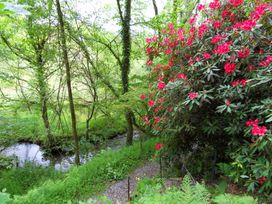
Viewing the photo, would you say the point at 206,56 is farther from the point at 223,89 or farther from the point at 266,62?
the point at 266,62

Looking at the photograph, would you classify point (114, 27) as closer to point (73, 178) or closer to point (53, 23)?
point (53, 23)

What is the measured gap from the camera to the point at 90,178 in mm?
4891

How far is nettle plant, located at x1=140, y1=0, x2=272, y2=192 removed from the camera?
2527 mm

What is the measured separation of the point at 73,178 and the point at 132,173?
1290mm

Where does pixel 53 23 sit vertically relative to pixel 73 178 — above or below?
above

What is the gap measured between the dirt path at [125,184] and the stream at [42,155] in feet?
9.88

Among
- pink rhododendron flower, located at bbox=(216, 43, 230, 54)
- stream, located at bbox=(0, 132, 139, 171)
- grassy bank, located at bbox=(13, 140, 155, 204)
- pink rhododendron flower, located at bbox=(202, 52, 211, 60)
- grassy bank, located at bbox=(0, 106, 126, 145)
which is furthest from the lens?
stream, located at bbox=(0, 132, 139, 171)

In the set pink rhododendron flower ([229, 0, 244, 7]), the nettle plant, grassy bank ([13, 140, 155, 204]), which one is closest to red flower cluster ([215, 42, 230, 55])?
the nettle plant

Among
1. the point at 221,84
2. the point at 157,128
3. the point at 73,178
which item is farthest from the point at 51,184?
the point at 221,84

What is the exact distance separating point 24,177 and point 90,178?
8.00ft

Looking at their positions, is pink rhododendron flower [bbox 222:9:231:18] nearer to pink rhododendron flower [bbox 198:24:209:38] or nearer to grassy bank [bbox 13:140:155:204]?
pink rhododendron flower [bbox 198:24:209:38]

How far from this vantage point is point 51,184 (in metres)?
4.46

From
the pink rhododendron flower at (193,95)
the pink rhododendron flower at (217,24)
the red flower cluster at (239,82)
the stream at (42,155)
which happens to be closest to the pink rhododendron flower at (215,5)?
the pink rhododendron flower at (217,24)

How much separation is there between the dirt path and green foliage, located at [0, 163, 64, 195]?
2.23 metres
